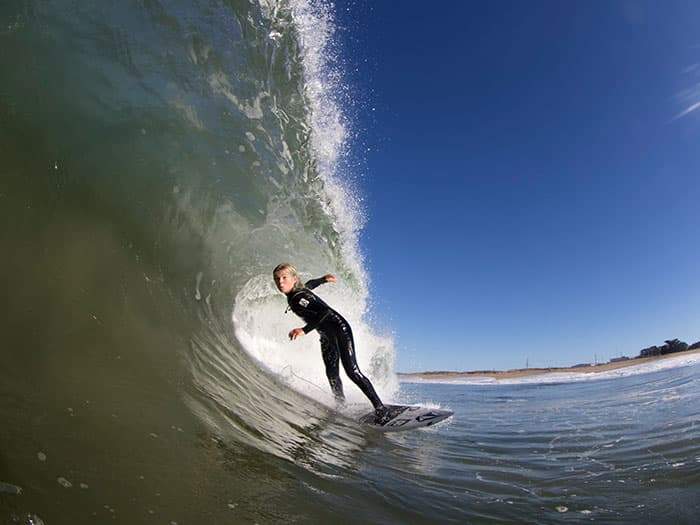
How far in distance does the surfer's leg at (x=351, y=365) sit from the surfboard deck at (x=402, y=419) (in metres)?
0.21

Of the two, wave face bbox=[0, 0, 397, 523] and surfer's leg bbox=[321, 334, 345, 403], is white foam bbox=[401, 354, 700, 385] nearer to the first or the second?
surfer's leg bbox=[321, 334, 345, 403]

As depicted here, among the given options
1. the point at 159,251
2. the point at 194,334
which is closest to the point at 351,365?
the point at 194,334

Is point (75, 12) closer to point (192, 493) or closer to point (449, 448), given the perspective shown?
point (192, 493)

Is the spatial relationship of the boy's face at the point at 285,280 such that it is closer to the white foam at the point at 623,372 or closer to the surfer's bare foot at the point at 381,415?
the surfer's bare foot at the point at 381,415

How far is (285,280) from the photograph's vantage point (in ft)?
19.4

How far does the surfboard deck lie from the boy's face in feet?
6.92

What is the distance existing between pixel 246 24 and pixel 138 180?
342 centimetres

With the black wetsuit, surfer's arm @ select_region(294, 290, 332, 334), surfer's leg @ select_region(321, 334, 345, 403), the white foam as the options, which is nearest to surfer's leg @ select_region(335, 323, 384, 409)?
the black wetsuit

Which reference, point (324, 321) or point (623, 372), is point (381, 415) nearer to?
point (324, 321)

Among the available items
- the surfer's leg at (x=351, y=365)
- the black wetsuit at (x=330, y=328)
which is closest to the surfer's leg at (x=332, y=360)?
the black wetsuit at (x=330, y=328)

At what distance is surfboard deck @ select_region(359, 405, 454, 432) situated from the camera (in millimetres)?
5574

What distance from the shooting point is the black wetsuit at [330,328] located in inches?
235

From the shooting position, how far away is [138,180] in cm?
561

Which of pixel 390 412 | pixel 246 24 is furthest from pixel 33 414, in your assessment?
pixel 246 24
